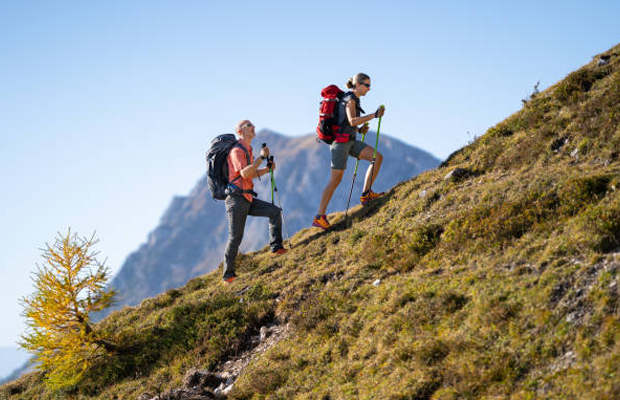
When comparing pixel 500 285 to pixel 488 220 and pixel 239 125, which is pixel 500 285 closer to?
pixel 488 220

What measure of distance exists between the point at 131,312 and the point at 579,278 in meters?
12.1

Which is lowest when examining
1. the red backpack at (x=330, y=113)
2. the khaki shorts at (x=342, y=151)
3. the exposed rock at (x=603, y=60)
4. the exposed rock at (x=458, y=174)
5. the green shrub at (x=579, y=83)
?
the exposed rock at (x=458, y=174)

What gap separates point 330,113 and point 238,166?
8.97 ft

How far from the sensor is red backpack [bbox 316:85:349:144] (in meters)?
13.0

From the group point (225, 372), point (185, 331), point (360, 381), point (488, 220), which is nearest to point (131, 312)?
point (185, 331)

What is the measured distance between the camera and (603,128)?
10.1 meters

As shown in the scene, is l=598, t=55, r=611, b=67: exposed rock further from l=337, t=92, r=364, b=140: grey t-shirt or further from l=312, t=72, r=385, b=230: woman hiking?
l=337, t=92, r=364, b=140: grey t-shirt

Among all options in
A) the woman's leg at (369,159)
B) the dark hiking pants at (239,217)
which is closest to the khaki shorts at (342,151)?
the woman's leg at (369,159)

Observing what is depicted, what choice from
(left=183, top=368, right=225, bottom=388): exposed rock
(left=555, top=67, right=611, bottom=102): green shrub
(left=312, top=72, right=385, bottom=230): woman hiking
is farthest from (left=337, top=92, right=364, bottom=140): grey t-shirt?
(left=183, top=368, right=225, bottom=388): exposed rock

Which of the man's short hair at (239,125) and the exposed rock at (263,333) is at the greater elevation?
the man's short hair at (239,125)

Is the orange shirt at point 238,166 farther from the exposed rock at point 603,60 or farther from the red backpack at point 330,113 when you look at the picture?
the exposed rock at point 603,60

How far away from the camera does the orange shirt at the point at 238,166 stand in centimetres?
1229

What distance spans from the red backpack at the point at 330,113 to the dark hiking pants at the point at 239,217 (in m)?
2.36

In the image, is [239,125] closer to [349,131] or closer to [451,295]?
[349,131]
